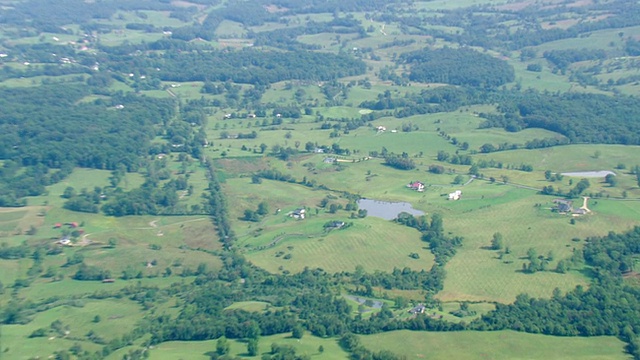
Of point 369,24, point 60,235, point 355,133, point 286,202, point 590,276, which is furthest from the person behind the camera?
point 369,24

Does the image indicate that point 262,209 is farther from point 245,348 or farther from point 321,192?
point 245,348

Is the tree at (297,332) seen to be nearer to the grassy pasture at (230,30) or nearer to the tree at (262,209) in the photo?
the tree at (262,209)

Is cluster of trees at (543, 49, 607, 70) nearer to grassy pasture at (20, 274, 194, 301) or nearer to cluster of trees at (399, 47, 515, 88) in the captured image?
cluster of trees at (399, 47, 515, 88)

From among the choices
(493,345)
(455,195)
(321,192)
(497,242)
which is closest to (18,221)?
(321,192)

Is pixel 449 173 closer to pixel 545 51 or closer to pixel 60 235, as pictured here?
pixel 60 235

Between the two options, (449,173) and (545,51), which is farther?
(545,51)

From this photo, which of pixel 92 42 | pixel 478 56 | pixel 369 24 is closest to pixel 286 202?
pixel 478 56
